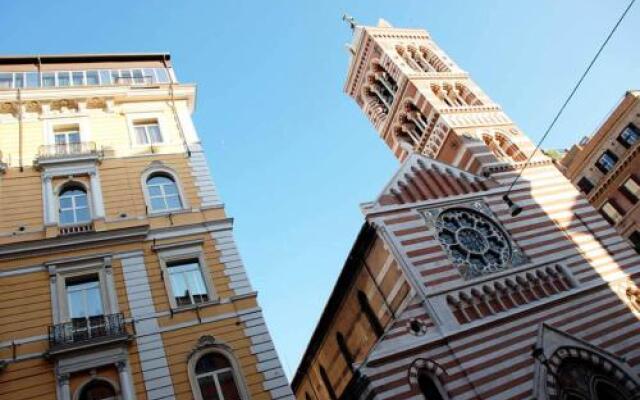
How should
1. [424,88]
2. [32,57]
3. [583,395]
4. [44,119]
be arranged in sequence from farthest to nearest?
[424,88] < [32,57] < [44,119] < [583,395]

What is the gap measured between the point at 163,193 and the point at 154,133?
136 inches

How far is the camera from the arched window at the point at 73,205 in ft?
58.2

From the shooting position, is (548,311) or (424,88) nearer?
(548,311)

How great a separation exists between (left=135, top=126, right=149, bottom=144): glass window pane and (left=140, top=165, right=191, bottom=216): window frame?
70.0 inches

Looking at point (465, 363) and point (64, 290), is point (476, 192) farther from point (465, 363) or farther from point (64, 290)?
point (64, 290)

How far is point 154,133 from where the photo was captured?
70.0 feet

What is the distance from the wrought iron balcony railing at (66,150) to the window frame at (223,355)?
8844 millimetres

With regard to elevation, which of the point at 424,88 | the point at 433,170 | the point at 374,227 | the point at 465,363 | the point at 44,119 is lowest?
the point at 465,363

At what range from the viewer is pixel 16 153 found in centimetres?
1900

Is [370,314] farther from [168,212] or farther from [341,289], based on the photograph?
[168,212]

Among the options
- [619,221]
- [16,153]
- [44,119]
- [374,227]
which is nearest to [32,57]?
[44,119]

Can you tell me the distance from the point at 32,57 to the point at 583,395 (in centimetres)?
2496

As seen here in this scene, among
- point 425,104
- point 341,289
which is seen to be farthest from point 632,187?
point 341,289

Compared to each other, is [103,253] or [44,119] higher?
[44,119]
